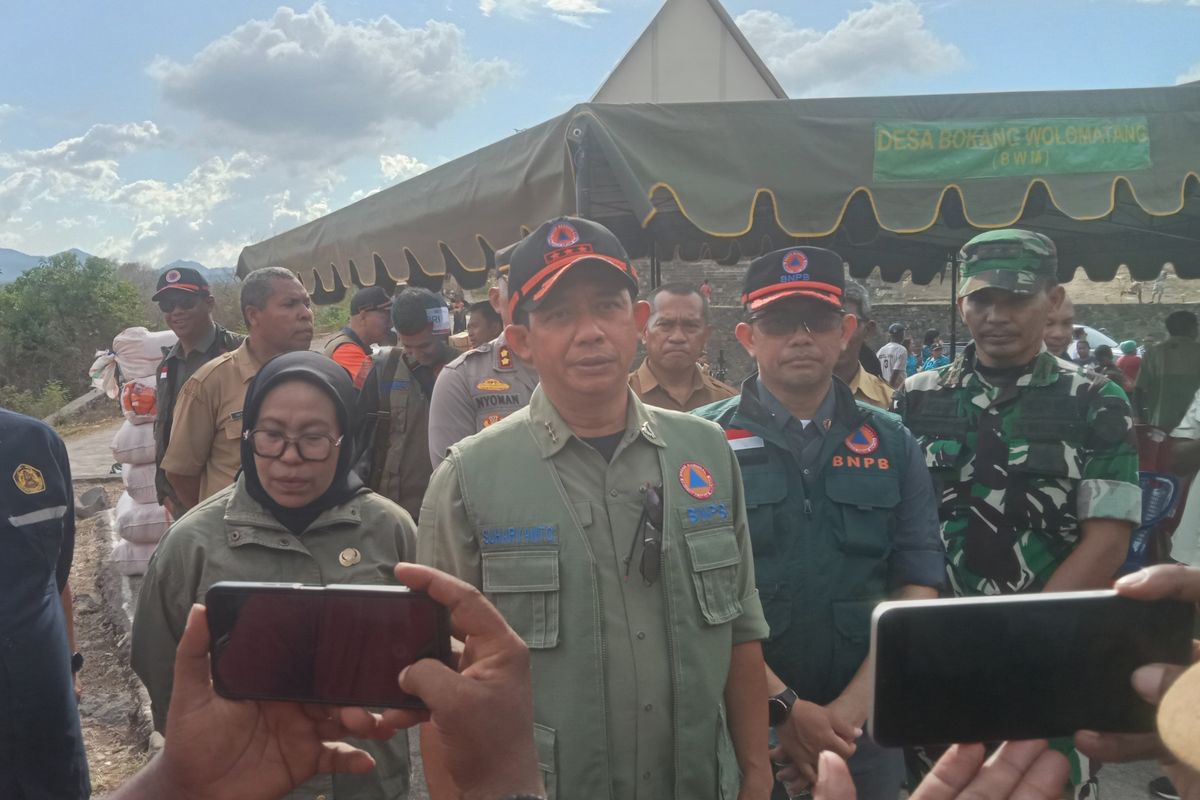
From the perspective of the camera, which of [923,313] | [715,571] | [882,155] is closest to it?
[715,571]

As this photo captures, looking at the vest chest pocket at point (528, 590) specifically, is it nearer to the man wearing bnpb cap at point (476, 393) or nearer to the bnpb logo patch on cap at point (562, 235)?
the bnpb logo patch on cap at point (562, 235)

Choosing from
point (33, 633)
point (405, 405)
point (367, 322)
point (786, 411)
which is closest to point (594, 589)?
point (786, 411)

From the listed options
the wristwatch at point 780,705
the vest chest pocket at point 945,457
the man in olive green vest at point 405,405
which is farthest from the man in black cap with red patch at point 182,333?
the vest chest pocket at point 945,457

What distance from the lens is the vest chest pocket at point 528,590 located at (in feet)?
5.42

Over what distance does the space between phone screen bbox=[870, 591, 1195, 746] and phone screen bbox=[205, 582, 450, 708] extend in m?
0.57

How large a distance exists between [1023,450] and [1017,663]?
1.60 meters

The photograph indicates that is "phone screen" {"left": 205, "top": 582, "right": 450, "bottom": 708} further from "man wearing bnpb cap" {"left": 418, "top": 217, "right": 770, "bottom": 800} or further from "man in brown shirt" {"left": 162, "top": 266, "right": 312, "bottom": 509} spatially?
"man in brown shirt" {"left": 162, "top": 266, "right": 312, "bottom": 509}

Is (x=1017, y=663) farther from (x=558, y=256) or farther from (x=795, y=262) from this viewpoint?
(x=795, y=262)

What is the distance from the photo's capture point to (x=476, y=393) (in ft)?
11.9

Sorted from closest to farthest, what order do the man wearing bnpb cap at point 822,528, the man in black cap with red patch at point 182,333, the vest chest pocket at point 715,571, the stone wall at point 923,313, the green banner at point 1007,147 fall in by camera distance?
1. the vest chest pocket at point 715,571
2. the man wearing bnpb cap at point 822,528
3. the green banner at point 1007,147
4. the man in black cap with red patch at point 182,333
5. the stone wall at point 923,313

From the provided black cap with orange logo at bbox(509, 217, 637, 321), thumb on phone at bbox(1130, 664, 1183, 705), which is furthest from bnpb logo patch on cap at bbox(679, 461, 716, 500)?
thumb on phone at bbox(1130, 664, 1183, 705)

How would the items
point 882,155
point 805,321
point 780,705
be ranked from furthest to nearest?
point 882,155, point 805,321, point 780,705

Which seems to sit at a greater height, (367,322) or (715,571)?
(367,322)

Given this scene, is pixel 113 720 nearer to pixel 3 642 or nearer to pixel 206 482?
pixel 206 482
